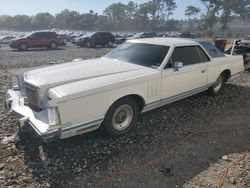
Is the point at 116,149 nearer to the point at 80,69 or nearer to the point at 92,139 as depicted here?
the point at 92,139

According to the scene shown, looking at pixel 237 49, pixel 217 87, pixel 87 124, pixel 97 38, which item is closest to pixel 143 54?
pixel 87 124

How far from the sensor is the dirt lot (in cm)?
345

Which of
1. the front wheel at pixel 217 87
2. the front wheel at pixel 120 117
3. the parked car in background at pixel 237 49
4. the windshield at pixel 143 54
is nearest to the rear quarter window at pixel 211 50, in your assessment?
the front wheel at pixel 217 87

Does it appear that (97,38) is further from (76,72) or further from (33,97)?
(33,97)

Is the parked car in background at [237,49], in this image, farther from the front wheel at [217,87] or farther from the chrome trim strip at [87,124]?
the chrome trim strip at [87,124]

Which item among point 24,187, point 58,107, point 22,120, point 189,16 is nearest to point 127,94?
point 58,107

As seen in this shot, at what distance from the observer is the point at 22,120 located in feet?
12.7

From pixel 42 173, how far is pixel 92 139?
1.09 meters

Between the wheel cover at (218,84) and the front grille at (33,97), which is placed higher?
the front grille at (33,97)

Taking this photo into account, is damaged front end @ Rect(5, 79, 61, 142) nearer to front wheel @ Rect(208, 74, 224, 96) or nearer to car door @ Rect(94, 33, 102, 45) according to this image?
front wheel @ Rect(208, 74, 224, 96)

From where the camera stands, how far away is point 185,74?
5.40 m

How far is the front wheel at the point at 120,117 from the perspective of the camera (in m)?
4.21

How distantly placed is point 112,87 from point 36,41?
20985 millimetres

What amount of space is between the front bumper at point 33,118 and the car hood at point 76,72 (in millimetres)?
434
